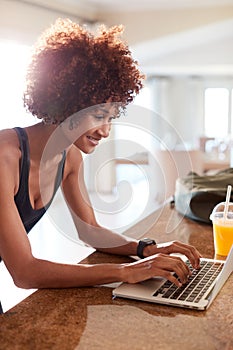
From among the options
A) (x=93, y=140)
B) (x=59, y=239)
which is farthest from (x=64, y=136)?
(x=59, y=239)

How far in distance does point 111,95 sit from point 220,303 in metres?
0.58

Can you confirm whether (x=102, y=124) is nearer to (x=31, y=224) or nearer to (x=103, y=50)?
(x=103, y=50)

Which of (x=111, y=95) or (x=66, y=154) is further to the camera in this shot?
(x=66, y=154)

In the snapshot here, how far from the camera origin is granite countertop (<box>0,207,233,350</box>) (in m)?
0.95

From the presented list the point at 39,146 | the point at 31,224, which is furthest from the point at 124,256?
the point at 39,146

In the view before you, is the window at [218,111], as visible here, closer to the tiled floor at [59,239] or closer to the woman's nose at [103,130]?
the tiled floor at [59,239]

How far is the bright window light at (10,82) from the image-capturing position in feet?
12.7

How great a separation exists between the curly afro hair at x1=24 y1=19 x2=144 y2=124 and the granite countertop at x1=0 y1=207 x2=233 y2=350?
48 cm

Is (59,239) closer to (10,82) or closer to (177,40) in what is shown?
(10,82)

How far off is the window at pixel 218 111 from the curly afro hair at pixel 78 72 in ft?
26.6

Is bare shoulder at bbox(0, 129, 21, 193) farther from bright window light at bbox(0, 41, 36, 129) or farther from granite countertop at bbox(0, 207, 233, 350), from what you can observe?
Answer: bright window light at bbox(0, 41, 36, 129)

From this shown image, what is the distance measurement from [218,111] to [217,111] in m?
0.02

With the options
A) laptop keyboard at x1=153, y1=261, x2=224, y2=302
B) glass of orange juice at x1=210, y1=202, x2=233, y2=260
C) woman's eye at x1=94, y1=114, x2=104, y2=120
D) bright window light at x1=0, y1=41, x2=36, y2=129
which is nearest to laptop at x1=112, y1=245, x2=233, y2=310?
laptop keyboard at x1=153, y1=261, x2=224, y2=302

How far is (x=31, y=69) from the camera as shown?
1.37 metres
